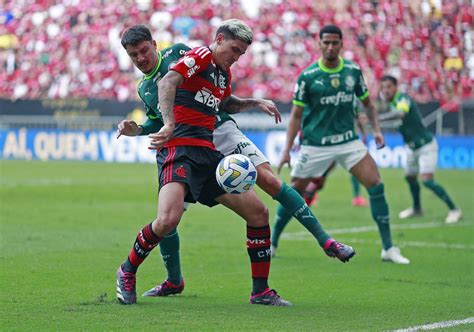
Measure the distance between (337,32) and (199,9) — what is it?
26334mm

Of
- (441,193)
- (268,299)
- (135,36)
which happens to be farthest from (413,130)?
(135,36)

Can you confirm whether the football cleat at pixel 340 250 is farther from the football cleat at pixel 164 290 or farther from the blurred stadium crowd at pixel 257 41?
the blurred stadium crowd at pixel 257 41

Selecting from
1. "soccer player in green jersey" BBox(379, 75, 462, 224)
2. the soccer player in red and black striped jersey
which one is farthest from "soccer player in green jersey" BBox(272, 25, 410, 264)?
"soccer player in green jersey" BBox(379, 75, 462, 224)

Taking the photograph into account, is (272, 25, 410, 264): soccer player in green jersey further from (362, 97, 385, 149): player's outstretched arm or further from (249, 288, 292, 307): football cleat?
(249, 288, 292, 307): football cleat

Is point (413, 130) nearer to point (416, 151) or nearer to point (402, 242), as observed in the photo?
point (416, 151)

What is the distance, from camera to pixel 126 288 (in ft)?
24.5

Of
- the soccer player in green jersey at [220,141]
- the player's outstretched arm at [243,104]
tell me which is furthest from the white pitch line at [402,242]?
the player's outstretched arm at [243,104]

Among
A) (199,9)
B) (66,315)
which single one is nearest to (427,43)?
(199,9)

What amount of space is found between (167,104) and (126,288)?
60.0 inches

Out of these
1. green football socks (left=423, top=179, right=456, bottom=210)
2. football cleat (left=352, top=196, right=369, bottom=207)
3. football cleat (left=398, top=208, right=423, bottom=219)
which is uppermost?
green football socks (left=423, top=179, right=456, bottom=210)

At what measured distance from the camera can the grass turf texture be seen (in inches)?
271

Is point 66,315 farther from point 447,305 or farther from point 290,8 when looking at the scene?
point 290,8

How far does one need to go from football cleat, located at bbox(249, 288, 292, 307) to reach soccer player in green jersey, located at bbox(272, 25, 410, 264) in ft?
10.1

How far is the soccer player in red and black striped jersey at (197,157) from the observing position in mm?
7242
